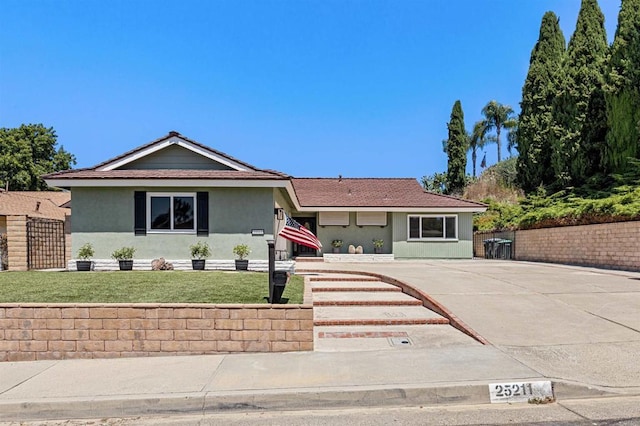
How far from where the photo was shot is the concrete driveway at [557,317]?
5941mm

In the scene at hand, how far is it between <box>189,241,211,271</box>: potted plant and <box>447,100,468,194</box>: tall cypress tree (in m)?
35.0

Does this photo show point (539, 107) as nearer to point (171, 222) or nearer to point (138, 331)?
point (171, 222)

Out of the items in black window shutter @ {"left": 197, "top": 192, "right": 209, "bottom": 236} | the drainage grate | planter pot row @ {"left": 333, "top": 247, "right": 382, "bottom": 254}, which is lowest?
the drainage grate

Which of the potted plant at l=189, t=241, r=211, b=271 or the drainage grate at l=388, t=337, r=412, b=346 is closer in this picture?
the drainage grate at l=388, t=337, r=412, b=346

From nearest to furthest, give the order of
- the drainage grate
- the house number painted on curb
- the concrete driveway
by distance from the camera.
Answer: the house number painted on curb < the concrete driveway < the drainage grate

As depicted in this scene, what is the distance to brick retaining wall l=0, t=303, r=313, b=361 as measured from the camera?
6754mm

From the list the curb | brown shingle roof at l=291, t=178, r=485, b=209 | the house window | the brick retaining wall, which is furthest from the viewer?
the house window

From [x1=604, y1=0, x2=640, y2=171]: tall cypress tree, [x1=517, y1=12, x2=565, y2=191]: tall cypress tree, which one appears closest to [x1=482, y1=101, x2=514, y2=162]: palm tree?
[x1=517, y1=12, x2=565, y2=191]: tall cypress tree

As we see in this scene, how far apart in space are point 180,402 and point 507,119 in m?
56.7

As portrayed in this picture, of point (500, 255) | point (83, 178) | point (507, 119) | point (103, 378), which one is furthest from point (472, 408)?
point (507, 119)

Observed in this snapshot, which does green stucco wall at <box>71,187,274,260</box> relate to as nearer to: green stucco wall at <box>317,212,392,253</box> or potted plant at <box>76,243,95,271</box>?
potted plant at <box>76,243,95,271</box>

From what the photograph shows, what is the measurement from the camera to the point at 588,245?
55.4 ft

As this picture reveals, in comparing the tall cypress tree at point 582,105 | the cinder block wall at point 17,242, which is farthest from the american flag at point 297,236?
the tall cypress tree at point 582,105

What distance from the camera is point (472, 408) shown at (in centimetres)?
491
